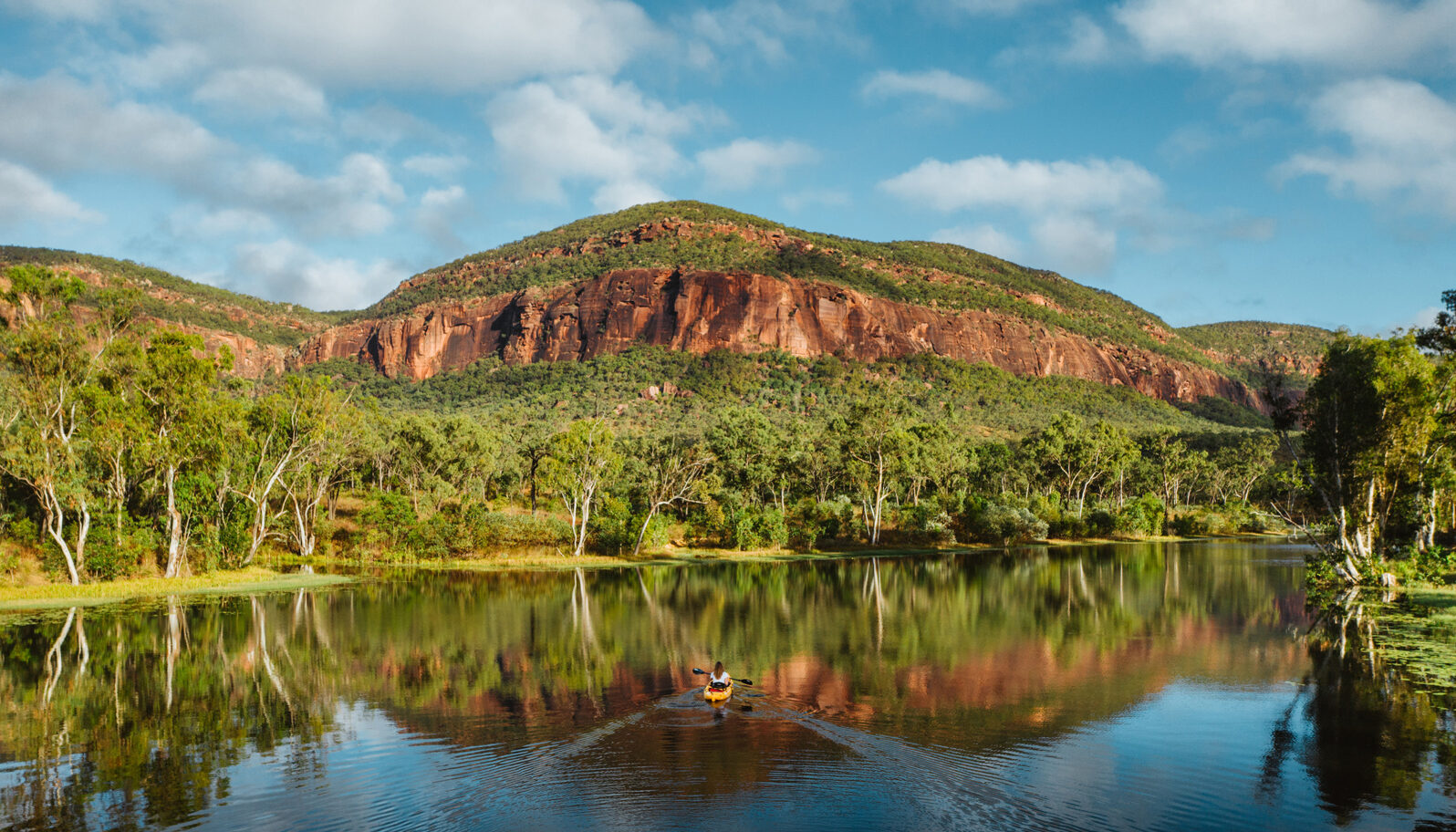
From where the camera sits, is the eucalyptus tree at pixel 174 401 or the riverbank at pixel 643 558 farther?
the riverbank at pixel 643 558

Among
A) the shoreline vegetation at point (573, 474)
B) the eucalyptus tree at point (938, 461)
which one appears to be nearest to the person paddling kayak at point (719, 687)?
the shoreline vegetation at point (573, 474)

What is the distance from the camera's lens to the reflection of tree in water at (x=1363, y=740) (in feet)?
38.8

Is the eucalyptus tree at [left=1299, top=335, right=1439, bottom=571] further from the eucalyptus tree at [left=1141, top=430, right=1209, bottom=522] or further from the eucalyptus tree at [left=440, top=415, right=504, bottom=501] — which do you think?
the eucalyptus tree at [left=1141, top=430, right=1209, bottom=522]

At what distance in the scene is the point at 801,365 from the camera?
170 metres

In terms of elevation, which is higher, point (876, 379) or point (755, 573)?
point (876, 379)

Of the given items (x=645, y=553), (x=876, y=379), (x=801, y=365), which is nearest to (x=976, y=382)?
(x=876, y=379)

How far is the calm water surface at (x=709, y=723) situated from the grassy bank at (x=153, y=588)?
4.96 m

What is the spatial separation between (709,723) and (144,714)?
10729mm

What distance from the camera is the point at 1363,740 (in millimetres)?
14164

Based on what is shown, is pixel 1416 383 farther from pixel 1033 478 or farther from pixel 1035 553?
pixel 1033 478

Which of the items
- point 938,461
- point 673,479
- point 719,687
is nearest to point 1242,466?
point 938,461

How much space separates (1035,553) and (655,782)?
54462mm

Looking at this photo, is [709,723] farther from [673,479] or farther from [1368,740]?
[673,479]

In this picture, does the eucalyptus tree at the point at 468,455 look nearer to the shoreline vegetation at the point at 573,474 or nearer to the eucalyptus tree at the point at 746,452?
the shoreline vegetation at the point at 573,474
